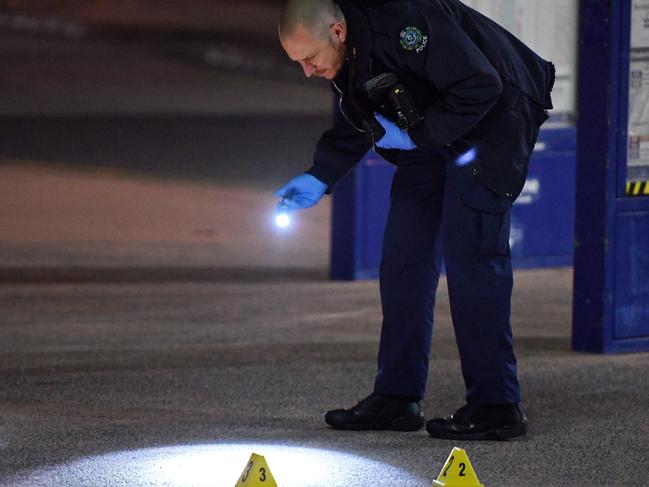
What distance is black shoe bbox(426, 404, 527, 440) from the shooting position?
5.74 meters

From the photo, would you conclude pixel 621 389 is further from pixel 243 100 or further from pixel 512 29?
pixel 243 100

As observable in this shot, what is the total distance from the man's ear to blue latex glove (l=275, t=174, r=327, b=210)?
2.29ft

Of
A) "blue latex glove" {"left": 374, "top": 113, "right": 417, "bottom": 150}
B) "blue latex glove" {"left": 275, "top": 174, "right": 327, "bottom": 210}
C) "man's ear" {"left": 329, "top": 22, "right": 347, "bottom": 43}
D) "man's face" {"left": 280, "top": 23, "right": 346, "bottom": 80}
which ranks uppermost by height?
"man's ear" {"left": 329, "top": 22, "right": 347, "bottom": 43}

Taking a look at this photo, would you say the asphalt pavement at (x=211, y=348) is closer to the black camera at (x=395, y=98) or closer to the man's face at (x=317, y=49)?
the black camera at (x=395, y=98)

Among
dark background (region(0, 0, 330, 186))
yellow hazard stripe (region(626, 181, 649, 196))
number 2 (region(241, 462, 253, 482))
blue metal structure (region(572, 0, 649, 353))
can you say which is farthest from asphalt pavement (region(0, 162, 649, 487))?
dark background (region(0, 0, 330, 186))

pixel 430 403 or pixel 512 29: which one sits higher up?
pixel 512 29

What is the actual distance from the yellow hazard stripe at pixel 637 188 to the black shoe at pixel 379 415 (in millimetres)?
2028

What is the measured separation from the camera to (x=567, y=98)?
10.0 m

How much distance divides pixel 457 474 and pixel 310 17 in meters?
1.57

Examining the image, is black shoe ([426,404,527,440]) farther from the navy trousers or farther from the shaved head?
the shaved head

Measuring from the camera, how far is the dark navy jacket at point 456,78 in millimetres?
5289

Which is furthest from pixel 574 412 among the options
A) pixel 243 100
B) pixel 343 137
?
pixel 243 100

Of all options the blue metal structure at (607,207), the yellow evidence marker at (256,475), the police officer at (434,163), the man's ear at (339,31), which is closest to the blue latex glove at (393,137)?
the police officer at (434,163)

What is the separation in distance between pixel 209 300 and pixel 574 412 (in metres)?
3.00
